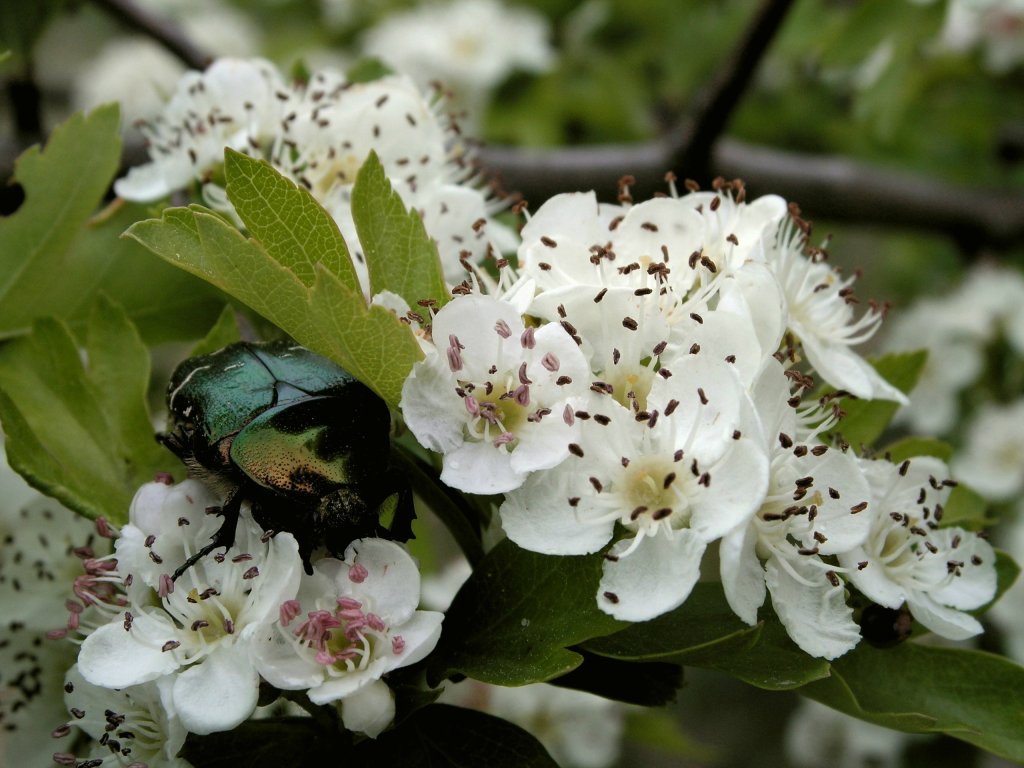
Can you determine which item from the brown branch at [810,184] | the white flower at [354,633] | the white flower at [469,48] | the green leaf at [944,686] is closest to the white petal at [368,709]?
the white flower at [354,633]

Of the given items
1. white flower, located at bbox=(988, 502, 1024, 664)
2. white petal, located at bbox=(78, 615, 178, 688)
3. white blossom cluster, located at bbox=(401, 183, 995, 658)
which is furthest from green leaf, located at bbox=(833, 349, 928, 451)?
white flower, located at bbox=(988, 502, 1024, 664)

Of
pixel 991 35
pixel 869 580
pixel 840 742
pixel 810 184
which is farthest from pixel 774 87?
pixel 869 580

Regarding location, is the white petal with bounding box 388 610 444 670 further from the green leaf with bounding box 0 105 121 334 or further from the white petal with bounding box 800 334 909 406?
the green leaf with bounding box 0 105 121 334

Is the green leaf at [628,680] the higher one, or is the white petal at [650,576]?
the white petal at [650,576]

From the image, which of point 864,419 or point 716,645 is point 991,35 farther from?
point 716,645

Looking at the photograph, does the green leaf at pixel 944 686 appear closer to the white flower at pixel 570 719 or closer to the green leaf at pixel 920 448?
the green leaf at pixel 920 448

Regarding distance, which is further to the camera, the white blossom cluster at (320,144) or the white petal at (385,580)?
the white blossom cluster at (320,144)

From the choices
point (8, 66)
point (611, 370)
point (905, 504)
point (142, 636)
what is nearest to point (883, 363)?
point (905, 504)
